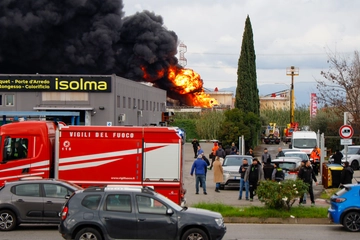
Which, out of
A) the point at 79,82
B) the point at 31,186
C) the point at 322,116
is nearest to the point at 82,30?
the point at 79,82

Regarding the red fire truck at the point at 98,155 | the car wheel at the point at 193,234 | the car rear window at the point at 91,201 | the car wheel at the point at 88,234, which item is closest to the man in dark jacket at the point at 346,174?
the red fire truck at the point at 98,155

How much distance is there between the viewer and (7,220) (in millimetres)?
14672

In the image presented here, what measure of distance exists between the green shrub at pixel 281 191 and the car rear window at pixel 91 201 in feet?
20.6

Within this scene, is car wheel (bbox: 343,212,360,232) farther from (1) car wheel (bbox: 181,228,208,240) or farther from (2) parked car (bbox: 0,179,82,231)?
(2) parked car (bbox: 0,179,82,231)

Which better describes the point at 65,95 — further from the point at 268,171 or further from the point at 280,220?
the point at 280,220

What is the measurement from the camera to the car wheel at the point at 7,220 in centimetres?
1466

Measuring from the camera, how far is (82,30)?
72.4 meters

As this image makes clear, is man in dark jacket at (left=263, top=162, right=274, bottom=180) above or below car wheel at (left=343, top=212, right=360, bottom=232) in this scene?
above

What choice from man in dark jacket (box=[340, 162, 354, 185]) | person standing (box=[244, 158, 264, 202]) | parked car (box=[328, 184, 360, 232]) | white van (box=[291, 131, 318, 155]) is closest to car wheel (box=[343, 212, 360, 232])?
parked car (box=[328, 184, 360, 232])

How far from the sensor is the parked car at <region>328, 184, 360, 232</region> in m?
14.8

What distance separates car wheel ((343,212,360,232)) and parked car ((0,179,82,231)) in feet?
22.7

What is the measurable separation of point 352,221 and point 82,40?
59.6 meters

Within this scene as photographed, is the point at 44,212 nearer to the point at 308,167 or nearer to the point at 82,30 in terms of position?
the point at 308,167

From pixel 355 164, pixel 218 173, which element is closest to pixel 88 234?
pixel 218 173
